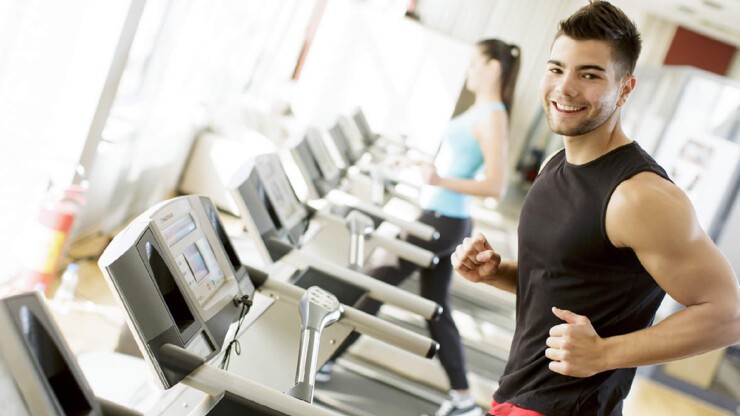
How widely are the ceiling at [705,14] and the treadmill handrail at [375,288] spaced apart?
6333 millimetres

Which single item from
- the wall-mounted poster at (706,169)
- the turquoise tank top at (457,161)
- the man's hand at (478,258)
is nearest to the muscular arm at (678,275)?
the man's hand at (478,258)

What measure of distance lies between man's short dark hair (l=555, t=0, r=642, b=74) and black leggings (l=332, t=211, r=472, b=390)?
169 centimetres

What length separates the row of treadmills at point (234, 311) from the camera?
1201mm

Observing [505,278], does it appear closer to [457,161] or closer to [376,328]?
[376,328]

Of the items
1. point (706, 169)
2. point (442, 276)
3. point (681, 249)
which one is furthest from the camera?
point (706, 169)

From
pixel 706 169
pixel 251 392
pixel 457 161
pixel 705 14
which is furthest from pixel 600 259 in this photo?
pixel 705 14

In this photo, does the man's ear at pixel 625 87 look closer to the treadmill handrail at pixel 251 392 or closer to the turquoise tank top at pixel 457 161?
the treadmill handrail at pixel 251 392

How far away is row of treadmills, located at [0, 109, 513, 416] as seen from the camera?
1201mm

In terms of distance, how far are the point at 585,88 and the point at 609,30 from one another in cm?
11

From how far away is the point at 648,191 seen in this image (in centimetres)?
126

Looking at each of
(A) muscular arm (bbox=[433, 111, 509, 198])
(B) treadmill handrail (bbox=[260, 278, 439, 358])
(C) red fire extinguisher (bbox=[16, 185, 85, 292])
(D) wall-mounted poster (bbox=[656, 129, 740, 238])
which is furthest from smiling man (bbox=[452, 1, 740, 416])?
(D) wall-mounted poster (bbox=[656, 129, 740, 238])

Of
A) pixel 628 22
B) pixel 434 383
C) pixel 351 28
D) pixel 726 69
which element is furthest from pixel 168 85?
pixel 726 69

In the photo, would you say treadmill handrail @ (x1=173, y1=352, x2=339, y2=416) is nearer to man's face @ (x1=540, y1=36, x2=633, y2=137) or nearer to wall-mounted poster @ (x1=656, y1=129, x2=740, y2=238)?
man's face @ (x1=540, y1=36, x2=633, y2=137)

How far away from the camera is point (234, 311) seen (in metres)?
1.69
